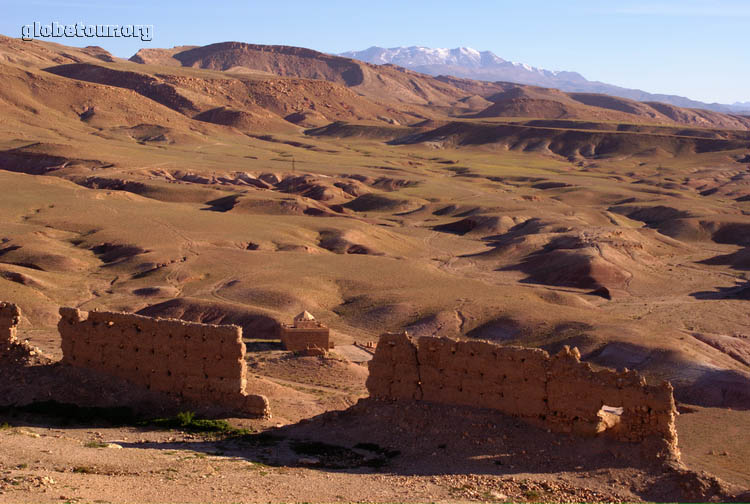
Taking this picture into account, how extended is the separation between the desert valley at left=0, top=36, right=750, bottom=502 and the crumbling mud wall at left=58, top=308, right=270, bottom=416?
46 mm

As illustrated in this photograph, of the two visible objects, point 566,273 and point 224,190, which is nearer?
point 566,273

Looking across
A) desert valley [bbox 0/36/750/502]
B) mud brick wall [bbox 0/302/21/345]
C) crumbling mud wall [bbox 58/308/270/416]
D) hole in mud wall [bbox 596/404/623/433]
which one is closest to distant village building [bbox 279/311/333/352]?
desert valley [bbox 0/36/750/502]

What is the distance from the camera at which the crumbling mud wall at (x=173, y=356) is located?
56.5ft

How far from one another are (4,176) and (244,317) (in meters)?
42.1

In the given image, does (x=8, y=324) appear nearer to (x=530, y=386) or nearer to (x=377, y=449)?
(x=377, y=449)

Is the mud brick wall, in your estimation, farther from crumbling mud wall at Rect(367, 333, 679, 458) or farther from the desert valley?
crumbling mud wall at Rect(367, 333, 679, 458)

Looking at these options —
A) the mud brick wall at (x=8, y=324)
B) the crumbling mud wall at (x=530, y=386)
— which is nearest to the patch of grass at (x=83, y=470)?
the crumbling mud wall at (x=530, y=386)

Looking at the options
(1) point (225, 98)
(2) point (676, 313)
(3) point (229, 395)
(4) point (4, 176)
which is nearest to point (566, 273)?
(2) point (676, 313)

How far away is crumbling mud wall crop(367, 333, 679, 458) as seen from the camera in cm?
1433

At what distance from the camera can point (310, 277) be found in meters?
38.9

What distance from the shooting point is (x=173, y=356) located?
17547 millimetres

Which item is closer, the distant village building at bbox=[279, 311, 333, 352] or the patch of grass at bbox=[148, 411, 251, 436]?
the patch of grass at bbox=[148, 411, 251, 436]

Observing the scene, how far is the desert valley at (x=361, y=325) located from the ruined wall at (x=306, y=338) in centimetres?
20

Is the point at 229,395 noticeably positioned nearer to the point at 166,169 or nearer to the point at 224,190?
the point at 224,190
